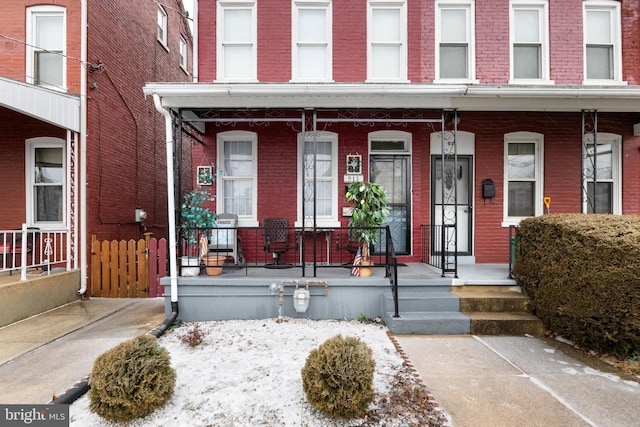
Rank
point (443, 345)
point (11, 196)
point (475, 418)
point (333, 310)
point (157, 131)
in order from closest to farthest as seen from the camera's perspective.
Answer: point (475, 418), point (443, 345), point (333, 310), point (11, 196), point (157, 131)

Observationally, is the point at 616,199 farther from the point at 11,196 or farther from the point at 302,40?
the point at 11,196

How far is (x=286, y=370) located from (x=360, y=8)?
22.4 ft

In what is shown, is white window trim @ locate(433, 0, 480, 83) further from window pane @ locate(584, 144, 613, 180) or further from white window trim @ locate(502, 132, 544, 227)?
window pane @ locate(584, 144, 613, 180)

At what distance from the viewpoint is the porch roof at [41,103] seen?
16.3ft

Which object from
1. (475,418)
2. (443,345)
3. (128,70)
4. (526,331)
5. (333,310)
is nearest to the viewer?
(475,418)

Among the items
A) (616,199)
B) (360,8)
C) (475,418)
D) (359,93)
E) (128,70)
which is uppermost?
(360,8)

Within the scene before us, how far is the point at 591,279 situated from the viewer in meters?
3.75

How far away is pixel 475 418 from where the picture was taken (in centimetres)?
265

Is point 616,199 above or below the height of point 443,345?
above

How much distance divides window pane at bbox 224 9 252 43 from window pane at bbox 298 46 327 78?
3.75 ft

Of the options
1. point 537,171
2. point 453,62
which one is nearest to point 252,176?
point 453,62

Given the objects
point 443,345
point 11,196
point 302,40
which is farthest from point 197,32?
point 443,345

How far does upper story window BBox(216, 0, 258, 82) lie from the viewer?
6.66m

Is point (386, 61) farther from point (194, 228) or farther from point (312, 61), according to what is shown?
point (194, 228)
